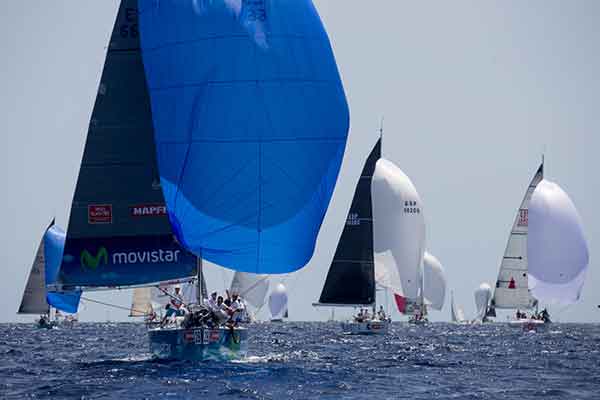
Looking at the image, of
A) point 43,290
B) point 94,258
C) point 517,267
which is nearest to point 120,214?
point 94,258

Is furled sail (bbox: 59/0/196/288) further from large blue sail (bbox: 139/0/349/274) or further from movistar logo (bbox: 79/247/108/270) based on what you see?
large blue sail (bbox: 139/0/349/274)

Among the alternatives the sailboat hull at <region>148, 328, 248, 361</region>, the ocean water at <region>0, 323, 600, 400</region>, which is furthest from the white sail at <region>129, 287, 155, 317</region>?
the sailboat hull at <region>148, 328, 248, 361</region>

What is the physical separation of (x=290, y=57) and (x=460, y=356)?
12083 mm

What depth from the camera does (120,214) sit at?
31078 millimetres

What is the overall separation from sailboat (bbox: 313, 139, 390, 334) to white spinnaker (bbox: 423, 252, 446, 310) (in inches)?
1374

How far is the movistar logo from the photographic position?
102ft

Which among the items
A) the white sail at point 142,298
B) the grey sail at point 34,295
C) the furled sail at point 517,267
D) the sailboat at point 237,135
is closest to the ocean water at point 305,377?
the sailboat at point 237,135

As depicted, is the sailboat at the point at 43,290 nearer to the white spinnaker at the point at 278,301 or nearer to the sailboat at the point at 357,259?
the sailboat at the point at 357,259

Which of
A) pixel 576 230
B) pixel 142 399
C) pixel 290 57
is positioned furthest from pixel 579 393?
pixel 576 230

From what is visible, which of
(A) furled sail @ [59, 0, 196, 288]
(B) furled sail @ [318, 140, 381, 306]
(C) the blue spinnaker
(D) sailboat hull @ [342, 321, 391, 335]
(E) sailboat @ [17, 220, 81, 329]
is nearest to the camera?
(A) furled sail @ [59, 0, 196, 288]

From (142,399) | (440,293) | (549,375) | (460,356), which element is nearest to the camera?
(142,399)

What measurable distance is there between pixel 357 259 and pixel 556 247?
52.2 ft

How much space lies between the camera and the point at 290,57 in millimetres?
29203

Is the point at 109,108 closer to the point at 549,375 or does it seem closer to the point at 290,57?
the point at 290,57
